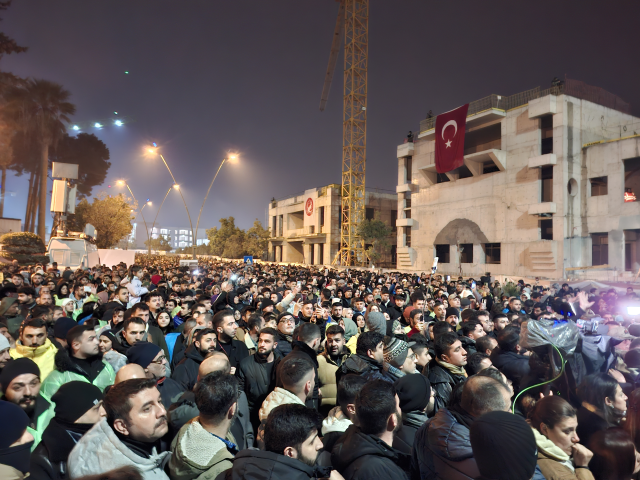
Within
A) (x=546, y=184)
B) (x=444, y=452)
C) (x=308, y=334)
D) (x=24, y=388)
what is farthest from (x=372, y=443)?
(x=546, y=184)

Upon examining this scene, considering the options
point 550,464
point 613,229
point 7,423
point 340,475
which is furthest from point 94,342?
point 613,229

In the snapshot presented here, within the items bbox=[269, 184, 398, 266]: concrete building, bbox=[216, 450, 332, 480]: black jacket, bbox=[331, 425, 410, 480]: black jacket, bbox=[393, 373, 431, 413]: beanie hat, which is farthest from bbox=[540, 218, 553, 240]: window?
bbox=[216, 450, 332, 480]: black jacket

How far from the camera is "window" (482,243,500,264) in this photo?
33.7 m

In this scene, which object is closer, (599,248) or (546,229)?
(599,248)

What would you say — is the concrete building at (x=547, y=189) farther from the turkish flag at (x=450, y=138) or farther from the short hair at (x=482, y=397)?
the short hair at (x=482, y=397)

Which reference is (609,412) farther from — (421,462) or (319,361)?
(319,361)

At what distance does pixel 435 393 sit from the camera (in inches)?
151

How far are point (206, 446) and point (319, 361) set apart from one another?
2261 mm

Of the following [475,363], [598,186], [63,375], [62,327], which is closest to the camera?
[63,375]

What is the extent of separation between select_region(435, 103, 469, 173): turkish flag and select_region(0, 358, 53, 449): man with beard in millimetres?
34944

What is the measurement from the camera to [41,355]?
4320 mm

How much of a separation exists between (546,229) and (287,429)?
3312cm

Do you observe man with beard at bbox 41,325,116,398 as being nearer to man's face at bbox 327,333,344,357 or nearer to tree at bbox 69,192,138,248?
man's face at bbox 327,333,344,357

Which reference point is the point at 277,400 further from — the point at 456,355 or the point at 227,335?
the point at 227,335
